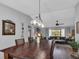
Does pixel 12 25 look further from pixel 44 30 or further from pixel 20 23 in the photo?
pixel 44 30

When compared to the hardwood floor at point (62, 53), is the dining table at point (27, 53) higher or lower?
higher

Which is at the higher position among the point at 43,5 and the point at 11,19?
the point at 43,5

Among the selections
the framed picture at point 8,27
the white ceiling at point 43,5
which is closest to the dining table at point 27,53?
the white ceiling at point 43,5

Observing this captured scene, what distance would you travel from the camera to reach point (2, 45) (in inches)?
184

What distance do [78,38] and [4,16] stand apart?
382cm

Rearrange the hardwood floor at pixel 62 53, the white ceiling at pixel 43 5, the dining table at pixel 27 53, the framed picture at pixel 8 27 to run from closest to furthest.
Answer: the dining table at pixel 27 53
the white ceiling at pixel 43 5
the hardwood floor at pixel 62 53
the framed picture at pixel 8 27

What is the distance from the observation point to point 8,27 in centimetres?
516

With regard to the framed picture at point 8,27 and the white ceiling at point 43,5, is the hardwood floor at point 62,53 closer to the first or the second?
the white ceiling at point 43,5

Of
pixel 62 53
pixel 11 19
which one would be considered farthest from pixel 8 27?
pixel 62 53

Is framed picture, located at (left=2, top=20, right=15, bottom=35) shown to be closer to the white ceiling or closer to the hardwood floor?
the white ceiling

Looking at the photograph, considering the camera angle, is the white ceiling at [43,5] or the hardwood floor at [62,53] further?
the hardwood floor at [62,53]

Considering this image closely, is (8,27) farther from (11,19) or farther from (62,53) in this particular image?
(62,53)

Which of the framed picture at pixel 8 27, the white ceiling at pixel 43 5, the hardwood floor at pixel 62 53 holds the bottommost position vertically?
the hardwood floor at pixel 62 53

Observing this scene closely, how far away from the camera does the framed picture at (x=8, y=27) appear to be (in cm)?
480
